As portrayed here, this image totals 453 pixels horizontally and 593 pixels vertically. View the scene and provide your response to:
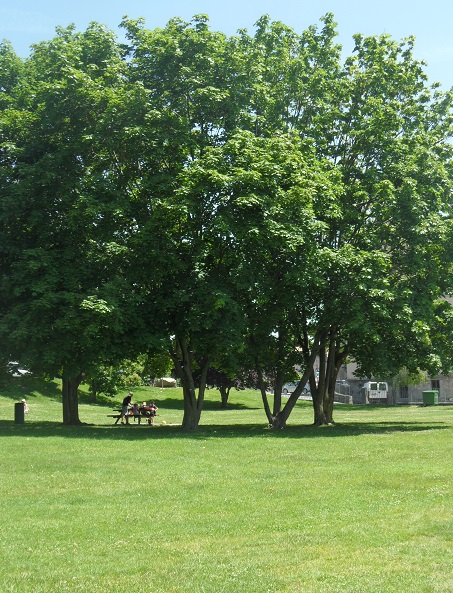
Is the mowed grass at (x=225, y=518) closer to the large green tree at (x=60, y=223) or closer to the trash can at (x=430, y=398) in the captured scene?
the large green tree at (x=60, y=223)

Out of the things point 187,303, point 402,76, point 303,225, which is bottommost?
point 187,303

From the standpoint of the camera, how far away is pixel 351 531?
33.8ft

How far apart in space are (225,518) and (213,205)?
670 inches

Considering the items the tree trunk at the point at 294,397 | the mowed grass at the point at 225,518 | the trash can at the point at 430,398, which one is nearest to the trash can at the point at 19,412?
the tree trunk at the point at 294,397

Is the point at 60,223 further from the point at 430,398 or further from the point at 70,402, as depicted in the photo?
the point at 430,398

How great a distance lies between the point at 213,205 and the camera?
89.1 ft

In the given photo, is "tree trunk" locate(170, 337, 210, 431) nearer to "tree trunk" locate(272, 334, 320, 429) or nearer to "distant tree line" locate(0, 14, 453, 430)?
"distant tree line" locate(0, 14, 453, 430)

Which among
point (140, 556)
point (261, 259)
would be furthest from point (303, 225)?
point (140, 556)

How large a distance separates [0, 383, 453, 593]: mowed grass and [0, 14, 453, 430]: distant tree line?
6806mm

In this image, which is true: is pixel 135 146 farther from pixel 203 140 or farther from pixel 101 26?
pixel 101 26

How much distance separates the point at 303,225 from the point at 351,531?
688 inches

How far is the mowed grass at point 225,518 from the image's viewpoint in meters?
8.18

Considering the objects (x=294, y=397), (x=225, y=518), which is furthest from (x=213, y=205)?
(x=225, y=518)

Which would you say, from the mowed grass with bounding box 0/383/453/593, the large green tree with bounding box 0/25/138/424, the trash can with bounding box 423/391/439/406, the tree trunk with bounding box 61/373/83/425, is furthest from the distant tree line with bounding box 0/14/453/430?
the trash can with bounding box 423/391/439/406
